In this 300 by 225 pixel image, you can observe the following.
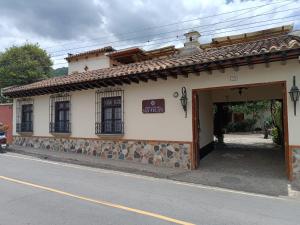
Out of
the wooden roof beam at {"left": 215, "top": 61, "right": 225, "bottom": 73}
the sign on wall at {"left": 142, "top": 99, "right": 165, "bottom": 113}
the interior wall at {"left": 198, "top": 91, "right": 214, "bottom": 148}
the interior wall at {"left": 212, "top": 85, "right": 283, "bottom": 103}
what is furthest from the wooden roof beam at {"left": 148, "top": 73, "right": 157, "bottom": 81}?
the interior wall at {"left": 212, "top": 85, "right": 283, "bottom": 103}

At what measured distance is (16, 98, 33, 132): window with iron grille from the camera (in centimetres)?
1634

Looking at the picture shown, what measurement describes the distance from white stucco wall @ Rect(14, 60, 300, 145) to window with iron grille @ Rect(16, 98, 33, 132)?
3818 millimetres

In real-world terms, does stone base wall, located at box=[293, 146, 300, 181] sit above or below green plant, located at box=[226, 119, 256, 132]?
below

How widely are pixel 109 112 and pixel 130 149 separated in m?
2.08

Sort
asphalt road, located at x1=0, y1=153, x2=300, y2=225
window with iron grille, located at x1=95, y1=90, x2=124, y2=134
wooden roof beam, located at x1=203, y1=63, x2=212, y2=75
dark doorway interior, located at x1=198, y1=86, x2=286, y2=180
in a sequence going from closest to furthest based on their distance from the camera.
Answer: asphalt road, located at x1=0, y1=153, x2=300, y2=225
wooden roof beam, located at x1=203, y1=63, x2=212, y2=75
dark doorway interior, located at x1=198, y1=86, x2=286, y2=180
window with iron grille, located at x1=95, y1=90, x2=124, y2=134

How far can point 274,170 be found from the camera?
9.79 metres

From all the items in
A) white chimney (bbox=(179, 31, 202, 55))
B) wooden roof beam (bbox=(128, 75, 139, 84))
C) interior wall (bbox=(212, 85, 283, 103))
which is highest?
white chimney (bbox=(179, 31, 202, 55))

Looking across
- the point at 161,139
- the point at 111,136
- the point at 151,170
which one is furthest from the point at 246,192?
the point at 111,136

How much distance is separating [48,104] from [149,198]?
10544 mm

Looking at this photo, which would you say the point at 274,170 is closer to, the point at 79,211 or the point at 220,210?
the point at 220,210

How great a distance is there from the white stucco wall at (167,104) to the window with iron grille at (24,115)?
3.82 m

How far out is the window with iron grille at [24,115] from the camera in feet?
53.6

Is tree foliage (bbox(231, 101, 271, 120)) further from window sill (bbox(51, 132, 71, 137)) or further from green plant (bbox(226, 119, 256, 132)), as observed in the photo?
window sill (bbox(51, 132, 71, 137))

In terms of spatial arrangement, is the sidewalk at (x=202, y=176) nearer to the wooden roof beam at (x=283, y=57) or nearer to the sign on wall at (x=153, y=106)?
the sign on wall at (x=153, y=106)
